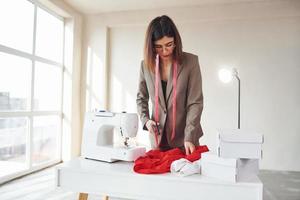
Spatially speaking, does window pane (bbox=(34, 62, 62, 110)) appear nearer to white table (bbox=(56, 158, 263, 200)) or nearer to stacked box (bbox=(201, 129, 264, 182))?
white table (bbox=(56, 158, 263, 200))

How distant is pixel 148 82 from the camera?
5.62 feet

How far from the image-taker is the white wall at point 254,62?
4270 mm

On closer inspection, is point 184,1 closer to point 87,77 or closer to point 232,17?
point 232,17

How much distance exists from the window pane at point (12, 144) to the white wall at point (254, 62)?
8.46ft

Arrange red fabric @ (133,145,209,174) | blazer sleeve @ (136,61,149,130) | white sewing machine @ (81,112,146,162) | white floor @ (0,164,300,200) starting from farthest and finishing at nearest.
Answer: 1. white floor @ (0,164,300,200)
2. blazer sleeve @ (136,61,149,130)
3. white sewing machine @ (81,112,146,162)
4. red fabric @ (133,145,209,174)

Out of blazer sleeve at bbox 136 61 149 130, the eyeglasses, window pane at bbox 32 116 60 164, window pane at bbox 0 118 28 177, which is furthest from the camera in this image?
window pane at bbox 32 116 60 164

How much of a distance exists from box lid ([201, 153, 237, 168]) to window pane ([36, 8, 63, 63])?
367 cm

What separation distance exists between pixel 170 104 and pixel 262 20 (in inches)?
139

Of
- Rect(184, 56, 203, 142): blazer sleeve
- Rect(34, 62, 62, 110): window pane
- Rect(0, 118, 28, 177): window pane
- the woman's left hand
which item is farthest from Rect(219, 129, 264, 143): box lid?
Rect(34, 62, 62, 110): window pane

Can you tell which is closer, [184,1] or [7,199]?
[7,199]

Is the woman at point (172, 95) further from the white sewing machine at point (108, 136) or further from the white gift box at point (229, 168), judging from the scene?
the white gift box at point (229, 168)

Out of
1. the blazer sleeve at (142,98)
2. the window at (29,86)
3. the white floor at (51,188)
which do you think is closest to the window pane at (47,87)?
the window at (29,86)

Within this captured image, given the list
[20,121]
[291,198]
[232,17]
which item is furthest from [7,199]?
[232,17]

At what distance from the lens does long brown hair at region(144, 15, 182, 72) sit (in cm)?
149
